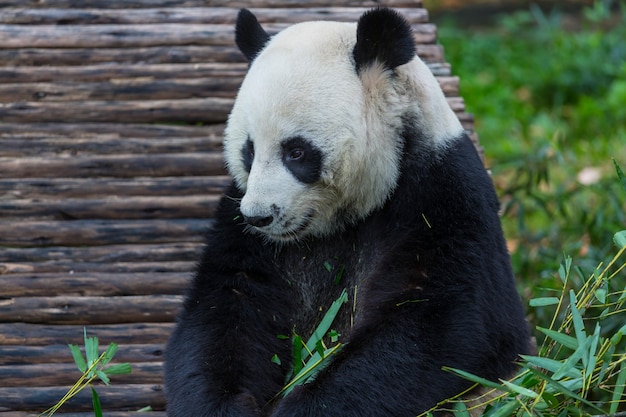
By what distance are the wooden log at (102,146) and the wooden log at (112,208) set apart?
31cm

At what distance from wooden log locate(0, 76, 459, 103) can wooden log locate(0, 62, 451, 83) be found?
1.4 inches

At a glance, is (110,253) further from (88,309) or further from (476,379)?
(476,379)

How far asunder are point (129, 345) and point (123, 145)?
1257 mm

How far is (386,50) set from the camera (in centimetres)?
384

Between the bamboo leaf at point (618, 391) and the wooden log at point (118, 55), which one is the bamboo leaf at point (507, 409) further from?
the wooden log at point (118, 55)

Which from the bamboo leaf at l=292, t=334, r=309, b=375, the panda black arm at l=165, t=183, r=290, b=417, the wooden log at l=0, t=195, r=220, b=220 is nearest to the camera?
the panda black arm at l=165, t=183, r=290, b=417

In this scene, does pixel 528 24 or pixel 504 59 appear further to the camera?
pixel 528 24

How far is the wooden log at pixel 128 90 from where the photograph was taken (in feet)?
18.4

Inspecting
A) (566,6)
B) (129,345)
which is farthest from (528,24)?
(129,345)

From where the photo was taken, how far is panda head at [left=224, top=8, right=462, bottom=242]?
12.2 feet

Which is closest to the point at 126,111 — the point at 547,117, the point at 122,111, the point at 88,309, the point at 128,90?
the point at 122,111

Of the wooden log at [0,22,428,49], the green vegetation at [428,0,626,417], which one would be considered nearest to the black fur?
the green vegetation at [428,0,626,417]

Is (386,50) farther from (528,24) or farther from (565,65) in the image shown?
(528,24)

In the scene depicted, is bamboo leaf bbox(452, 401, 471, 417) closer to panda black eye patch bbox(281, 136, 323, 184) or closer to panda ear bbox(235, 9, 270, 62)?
panda black eye patch bbox(281, 136, 323, 184)
